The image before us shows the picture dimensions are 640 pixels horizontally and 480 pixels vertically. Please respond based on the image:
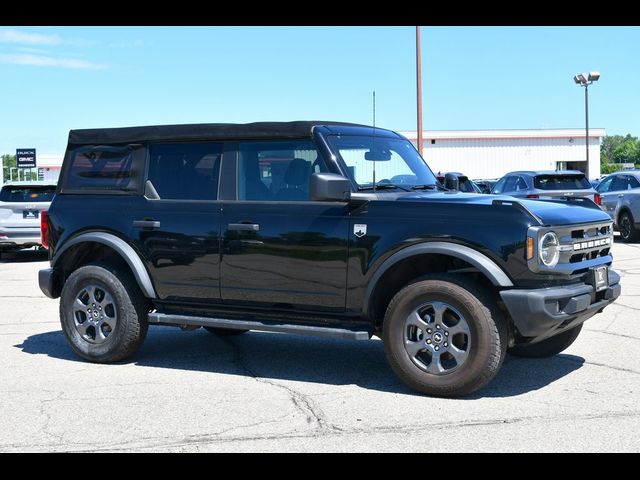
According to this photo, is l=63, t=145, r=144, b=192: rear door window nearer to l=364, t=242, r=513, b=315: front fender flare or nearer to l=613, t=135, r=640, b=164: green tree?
l=364, t=242, r=513, b=315: front fender flare

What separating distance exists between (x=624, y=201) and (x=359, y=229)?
49.3 ft

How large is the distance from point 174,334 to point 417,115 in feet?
56.5

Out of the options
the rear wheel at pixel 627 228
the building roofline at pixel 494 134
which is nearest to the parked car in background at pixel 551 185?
the rear wheel at pixel 627 228

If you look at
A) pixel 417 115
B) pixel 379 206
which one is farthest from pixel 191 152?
pixel 417 115

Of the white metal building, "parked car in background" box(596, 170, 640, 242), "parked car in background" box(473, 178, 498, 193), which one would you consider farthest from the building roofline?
"parked car in background" box(596, 170, 640, 242)

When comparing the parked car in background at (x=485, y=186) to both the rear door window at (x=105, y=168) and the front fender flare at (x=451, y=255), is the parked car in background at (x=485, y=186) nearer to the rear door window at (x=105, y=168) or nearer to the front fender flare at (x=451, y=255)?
the rear door window at (x=105, y=168)

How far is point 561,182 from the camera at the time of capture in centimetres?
1834

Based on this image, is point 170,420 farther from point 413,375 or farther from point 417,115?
point 417,115

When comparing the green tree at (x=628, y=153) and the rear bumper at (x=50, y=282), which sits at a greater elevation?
the green tree at (x=628, y=153)

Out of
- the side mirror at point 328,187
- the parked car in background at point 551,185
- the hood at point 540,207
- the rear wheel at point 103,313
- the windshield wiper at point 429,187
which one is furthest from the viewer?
the parked car in background at point 551,185

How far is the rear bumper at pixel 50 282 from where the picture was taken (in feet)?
24.9

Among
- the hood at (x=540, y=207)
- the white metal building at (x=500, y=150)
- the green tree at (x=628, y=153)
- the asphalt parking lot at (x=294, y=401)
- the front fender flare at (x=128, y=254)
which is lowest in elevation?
the asphalt parking lot at (x=294, y=401)

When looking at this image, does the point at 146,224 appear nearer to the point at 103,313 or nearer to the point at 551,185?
the point at 103,313

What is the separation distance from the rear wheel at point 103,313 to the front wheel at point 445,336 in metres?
2.27
